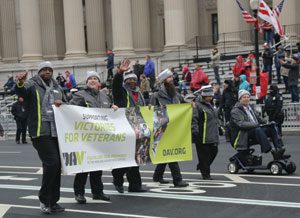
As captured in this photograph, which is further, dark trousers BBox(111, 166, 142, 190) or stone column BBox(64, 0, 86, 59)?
stone column BBox(64, 0, 86, 59)

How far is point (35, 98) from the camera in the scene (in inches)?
362

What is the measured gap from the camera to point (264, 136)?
12391 millimetres

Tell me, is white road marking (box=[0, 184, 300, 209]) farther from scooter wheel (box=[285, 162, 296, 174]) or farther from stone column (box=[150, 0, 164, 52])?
stone column (box=[150, 0, 164, 52])

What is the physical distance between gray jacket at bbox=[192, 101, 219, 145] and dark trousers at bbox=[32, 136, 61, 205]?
3415 mm

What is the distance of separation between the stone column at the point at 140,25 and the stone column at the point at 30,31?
6313 mm

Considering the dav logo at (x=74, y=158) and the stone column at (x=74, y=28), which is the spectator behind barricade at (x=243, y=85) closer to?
the dav logo at (x=74, y=158)

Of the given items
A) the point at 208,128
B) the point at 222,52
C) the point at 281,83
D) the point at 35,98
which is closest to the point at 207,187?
the point at 208,128

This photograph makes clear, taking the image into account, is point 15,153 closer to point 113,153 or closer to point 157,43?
point 113,153

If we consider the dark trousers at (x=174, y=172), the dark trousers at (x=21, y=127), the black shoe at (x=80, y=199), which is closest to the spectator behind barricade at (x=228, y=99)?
the dark trousers at (x=21, y=127)

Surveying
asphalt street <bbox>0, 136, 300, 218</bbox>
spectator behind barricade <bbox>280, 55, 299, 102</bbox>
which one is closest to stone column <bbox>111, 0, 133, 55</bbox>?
spectator behind barricade <bbox>280, 55, 299, 102</bbox>

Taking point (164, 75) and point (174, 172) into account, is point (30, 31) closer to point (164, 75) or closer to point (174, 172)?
point (164, 75)

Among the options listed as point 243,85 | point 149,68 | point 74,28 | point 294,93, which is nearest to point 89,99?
point 243,85

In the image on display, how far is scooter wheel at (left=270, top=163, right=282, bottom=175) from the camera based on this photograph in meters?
12.2

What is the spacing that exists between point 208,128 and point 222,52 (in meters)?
22.4
